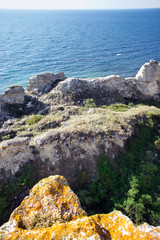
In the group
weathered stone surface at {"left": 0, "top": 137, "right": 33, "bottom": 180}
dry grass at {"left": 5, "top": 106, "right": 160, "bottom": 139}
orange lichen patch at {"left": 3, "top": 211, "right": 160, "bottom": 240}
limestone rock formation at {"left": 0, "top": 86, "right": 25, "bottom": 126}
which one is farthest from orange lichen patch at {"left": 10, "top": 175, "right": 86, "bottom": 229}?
limestone rock formation at {"left": 0, "top": 86, "right": 25, "bottom": 126}

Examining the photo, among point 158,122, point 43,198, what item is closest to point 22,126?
point 43,198

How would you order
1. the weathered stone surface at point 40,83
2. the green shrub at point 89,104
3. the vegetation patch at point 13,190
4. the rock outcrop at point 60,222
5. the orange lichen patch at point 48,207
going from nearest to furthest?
the rock outcrop at point 60,222, the orange lichen patch at point 48,207, the vegetation patch at point 13,190, the green shrub at point 89,104, the weathered stone surface at point 40,83

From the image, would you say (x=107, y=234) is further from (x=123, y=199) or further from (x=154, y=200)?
(x=154, y=200)

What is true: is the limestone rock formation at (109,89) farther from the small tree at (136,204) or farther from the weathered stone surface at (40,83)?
the small tree at (136,204)

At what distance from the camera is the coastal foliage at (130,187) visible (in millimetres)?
11352

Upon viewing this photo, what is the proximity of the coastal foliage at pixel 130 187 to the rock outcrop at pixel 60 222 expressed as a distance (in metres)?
4.75

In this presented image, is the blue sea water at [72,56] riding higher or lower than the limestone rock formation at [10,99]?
higher

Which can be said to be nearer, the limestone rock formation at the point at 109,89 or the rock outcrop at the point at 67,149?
the rock outcrop at the point at 67,149

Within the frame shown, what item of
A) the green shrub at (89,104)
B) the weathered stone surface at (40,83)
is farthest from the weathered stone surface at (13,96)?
the green shrub at (89,104)

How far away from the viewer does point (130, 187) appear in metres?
12.6

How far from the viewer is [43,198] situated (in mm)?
8016

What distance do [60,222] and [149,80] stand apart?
32666mm

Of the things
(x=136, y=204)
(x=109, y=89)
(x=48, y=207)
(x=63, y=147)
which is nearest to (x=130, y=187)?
(x=136, y=204)

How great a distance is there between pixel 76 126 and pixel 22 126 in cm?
682
